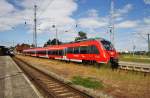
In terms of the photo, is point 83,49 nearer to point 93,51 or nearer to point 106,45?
point 93,51

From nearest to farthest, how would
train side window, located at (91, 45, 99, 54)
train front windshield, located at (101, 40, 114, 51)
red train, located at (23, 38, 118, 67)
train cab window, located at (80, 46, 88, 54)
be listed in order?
red train, located at (23, 38, 118, 67), train front windshield, located at (101, 40, 114, 51), train side window, located at (91, 45, 99, 54), train cab window, located at (80, 46, 88, 54)

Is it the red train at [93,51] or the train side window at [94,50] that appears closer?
the red train at [93,51]

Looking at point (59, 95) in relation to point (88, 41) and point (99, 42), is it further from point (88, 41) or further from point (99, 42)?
point (88, 41)

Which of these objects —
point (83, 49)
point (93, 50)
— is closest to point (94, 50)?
point (93, 50)

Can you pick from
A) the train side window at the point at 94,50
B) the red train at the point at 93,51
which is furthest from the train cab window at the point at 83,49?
the train side window at the point at 94,50

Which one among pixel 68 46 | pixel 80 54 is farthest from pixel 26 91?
pixel 68 46

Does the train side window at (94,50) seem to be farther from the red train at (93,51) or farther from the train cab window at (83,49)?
the train cab window at (83,49)

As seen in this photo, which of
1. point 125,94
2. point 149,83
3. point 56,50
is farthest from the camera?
point 56,50

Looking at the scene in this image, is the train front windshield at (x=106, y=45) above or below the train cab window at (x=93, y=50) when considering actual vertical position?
above

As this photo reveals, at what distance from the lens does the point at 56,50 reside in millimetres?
44562

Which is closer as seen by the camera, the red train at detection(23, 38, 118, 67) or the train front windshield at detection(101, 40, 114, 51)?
the red train at detection(23, 38, 118, 67)

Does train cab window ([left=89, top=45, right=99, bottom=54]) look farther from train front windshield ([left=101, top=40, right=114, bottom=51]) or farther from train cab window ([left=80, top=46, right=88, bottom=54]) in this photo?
train cab window ([left=80, top=46, right=88, bottom=54])

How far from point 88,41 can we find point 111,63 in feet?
16.5

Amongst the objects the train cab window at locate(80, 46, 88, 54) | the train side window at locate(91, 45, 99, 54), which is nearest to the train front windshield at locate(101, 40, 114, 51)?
the train side window at locate(91, 45, 99, 54)
